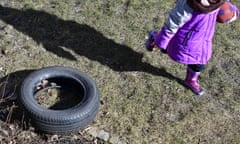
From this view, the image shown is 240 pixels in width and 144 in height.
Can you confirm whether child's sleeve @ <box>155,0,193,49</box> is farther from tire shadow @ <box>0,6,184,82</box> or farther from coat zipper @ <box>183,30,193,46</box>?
tire shadow @ <box>0,6,184,82</box>

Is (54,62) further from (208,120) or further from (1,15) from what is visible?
(208,120)

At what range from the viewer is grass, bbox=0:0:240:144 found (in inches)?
181

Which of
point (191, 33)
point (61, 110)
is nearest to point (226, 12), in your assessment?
point (191, 33)

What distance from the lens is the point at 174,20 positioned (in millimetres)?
4387

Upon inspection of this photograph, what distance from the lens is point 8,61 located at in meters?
5.14

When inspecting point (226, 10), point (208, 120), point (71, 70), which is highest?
point (226, 10)

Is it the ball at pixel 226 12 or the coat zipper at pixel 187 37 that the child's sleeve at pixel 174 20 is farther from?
the ball at pixel 226 12

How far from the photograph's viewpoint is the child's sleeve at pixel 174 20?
4301 millimetres

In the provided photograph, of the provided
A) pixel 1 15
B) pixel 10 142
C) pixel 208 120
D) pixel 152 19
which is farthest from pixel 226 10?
pixel 1 15

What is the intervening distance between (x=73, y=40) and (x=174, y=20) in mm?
1507

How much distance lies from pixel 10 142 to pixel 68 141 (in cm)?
51

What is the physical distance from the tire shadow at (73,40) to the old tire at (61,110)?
656mm

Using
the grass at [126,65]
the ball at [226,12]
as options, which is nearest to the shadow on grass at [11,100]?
the grass at [126,65]

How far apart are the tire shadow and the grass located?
0.01 meters
